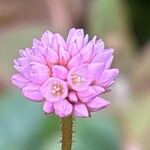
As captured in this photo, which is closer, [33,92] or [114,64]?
[33,92]

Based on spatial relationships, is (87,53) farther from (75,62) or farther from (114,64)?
(114,64)

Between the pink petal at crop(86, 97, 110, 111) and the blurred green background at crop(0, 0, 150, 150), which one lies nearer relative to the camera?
the pink petal at crop(86, 97, 110, 111)

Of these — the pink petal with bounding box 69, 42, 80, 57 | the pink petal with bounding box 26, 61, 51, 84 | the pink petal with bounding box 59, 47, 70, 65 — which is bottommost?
the pink petal with bounding box 26, 61, 51, 84

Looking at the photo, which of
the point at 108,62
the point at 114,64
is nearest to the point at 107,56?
the point at 108,62

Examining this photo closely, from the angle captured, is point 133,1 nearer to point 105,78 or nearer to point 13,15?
point 13,15

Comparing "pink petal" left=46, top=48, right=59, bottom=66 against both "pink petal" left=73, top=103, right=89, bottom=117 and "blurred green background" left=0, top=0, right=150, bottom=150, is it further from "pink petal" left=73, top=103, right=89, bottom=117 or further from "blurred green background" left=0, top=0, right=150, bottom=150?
"blurred green background" left=0, top=0, right=150, bottom=150

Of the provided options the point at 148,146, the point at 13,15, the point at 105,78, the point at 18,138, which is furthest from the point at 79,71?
the point at 13,15

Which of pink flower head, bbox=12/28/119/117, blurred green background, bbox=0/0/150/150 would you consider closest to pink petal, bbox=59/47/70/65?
pink flower head, bbox=12/28/119/117
